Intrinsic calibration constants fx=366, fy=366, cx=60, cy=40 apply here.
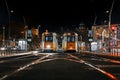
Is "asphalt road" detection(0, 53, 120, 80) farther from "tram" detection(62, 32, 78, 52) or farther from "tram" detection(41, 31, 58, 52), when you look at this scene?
"tram" detection(62, 32, 78, 52)

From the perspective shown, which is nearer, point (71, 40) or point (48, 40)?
point (48, 40)

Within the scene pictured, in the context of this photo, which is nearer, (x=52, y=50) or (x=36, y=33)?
(x=52, y=50)

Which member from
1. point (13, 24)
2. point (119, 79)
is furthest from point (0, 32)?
point (119, 79)

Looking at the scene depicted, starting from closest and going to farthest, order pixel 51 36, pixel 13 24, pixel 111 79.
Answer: pixel 111 79 → pixel 51 36 → pixel 13 24

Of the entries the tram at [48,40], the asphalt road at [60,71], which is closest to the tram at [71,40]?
the tram at [48,40]

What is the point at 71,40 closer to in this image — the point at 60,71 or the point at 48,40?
the point at 48,40

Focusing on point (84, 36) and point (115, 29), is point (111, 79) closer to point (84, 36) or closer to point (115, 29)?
point (115, 29)

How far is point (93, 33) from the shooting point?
305 feet

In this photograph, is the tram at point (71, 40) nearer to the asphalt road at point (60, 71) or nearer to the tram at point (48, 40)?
the tram at point (48, 40)

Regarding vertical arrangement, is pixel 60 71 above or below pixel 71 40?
below

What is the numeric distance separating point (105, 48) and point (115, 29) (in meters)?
18.5

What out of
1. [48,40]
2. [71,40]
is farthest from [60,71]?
[71,40]

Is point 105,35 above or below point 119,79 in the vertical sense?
above

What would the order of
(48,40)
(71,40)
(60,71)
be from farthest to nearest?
(71,40) → (48,40) → (60,71)
